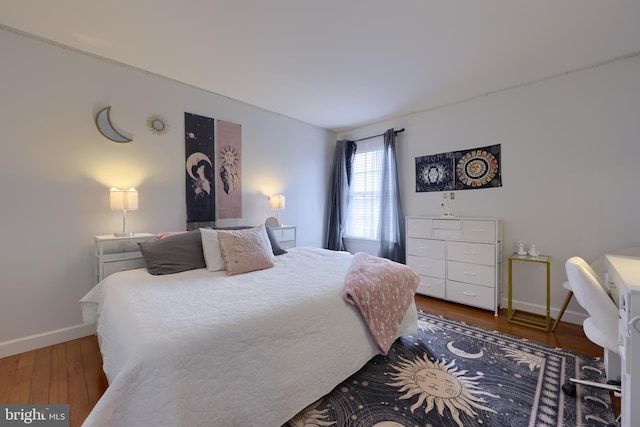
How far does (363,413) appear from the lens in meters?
1.50

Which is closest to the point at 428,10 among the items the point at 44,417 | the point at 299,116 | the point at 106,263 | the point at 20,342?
the point at 299,116

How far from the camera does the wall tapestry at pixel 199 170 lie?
300 centimetres

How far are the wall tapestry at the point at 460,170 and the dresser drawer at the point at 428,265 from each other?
983 millimetres

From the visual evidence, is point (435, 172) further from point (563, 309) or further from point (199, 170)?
point (199, 170)

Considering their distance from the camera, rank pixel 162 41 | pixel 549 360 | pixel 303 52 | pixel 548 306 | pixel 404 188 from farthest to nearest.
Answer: pixel 404 188, pixel 548 306, pixel 303 52, pixel 162 41, pixel 549 360

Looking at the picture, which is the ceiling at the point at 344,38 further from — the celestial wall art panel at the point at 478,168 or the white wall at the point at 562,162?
the celestial wall art panel at the point at 478,168

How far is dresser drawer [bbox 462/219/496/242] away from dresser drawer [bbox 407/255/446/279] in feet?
1.48

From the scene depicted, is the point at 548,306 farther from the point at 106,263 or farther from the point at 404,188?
the point at 106,263

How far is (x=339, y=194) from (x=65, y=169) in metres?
3.41

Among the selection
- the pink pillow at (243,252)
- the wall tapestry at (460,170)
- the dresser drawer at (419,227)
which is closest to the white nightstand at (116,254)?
the pink pillow at (243,252)

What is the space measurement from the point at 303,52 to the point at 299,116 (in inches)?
66.3

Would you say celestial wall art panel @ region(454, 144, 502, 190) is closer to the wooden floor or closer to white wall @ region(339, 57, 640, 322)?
white wall @ region(339, 57, 640, 322)

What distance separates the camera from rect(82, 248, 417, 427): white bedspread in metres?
1.02

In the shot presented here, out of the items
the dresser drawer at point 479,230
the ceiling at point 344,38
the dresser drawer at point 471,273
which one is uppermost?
the ceiling at point 344,38
